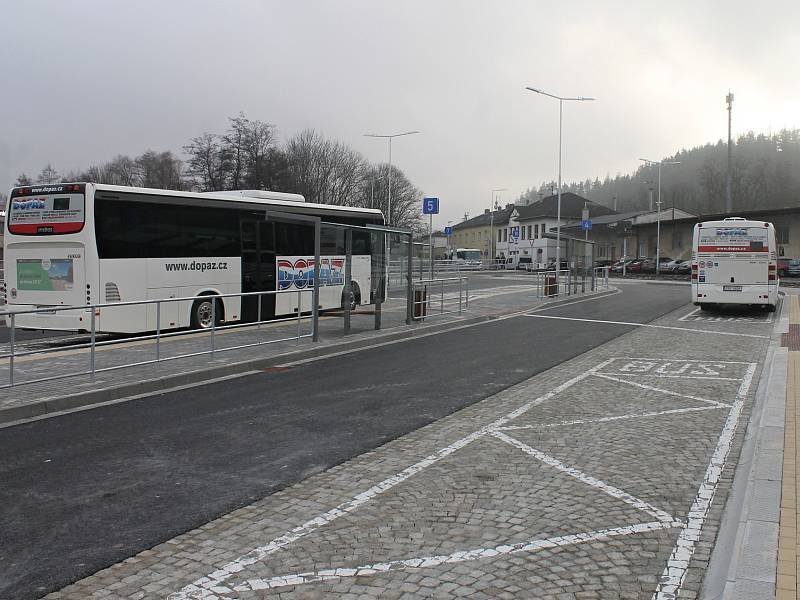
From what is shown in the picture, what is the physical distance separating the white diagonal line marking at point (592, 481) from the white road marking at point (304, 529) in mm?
451

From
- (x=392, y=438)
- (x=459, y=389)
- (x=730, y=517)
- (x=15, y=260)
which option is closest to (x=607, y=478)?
(x=730, y=517)

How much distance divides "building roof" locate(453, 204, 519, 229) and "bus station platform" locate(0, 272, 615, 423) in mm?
90090

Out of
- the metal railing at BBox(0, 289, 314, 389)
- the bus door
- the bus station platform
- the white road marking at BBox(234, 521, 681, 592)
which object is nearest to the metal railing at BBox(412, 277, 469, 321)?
the bus station platform

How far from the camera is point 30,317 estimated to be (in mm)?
12609

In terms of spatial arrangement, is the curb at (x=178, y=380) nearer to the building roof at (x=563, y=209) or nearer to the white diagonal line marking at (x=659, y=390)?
the white diagonal line marking at (x=659, y=390)

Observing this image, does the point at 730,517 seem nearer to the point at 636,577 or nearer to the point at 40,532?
the point at 636,577

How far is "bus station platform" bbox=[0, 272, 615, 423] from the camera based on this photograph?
841cm

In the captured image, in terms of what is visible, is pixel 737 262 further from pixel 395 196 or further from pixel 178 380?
pixel 395 196

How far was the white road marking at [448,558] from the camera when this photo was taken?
366 centimetres

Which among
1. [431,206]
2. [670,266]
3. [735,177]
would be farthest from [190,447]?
[735,177]

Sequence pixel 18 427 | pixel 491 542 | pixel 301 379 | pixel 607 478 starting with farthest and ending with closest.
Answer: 1. pixel 301 379
2. pixel 18 427
3. pixel 607 478
4. pixel 491 542

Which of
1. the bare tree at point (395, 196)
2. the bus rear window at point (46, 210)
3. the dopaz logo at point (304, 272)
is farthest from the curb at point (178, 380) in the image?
the bare tree at point (395, 196)

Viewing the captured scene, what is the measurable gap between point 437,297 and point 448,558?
1789cm

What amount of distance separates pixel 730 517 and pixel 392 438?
324cm
